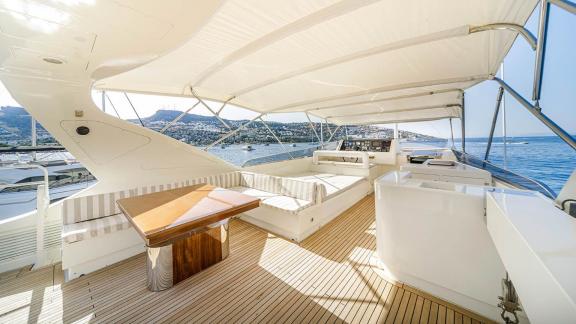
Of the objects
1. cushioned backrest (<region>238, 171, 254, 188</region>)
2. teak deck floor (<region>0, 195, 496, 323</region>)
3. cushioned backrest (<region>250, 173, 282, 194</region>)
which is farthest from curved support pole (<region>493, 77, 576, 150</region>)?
cushioned backrest (<region>238, 171, 254, 188</region>)

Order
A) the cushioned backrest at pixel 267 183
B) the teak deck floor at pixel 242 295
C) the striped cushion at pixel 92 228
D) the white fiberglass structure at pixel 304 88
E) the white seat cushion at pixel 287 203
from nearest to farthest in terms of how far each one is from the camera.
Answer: the white fiberglass structure at pixel 304 88 → the teak deck floor at pixel 242 295 → the striped cushion at pixel 92 228 → the white seat cushion at pixel 287 203 → the cushioned backrest at pixel 267 183

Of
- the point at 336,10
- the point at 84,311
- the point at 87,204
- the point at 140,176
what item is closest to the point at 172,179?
the point at 140,176

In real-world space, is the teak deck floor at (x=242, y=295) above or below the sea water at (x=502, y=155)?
below

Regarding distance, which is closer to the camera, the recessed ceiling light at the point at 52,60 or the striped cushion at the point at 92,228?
the recessed ceiling light at the point at 52,60

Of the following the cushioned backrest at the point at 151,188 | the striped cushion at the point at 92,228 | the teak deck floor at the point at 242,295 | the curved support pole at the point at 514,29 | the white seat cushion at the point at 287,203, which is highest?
the curved support pole at the point at 514,29

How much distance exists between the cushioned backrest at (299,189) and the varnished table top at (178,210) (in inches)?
42.9

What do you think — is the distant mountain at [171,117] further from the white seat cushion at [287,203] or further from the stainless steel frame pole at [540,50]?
the stainless steel frame pole at [540,50]

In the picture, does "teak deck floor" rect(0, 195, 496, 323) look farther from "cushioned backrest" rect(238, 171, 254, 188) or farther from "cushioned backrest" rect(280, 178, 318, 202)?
"cushioned backrest" rect(238, 171, 254, 188)

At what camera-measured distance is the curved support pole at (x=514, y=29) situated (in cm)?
172

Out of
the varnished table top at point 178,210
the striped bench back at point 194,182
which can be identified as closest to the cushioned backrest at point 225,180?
the striped bench back at point 194,182

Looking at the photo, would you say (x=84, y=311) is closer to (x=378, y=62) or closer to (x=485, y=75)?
(x=378, y=62)

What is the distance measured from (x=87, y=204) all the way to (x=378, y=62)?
14.1 feet

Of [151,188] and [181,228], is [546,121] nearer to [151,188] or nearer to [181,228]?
[181,228]

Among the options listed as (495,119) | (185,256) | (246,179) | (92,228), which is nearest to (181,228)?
(185,256)
